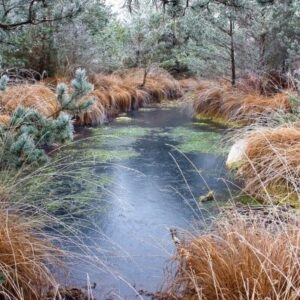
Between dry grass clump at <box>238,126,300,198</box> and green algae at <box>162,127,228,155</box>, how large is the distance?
1351mm

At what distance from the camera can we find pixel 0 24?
2662mm

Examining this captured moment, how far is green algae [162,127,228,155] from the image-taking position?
Answer: 6.41 m

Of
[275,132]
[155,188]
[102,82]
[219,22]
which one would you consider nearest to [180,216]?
[155,188]

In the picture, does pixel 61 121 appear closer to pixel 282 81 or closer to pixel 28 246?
pixel 28 246

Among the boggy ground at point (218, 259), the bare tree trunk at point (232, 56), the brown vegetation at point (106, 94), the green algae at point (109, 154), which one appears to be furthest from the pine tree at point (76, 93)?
the bare tree trunk at point (232, 56)

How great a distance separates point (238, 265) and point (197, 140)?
200 inches

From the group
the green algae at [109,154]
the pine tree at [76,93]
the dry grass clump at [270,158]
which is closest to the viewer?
the pine tree at [76,93]

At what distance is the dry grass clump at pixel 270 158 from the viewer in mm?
4133

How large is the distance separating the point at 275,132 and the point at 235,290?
2.79 meters

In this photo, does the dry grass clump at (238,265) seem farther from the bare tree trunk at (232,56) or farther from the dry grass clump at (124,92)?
the bare tree trunk at (232,56)

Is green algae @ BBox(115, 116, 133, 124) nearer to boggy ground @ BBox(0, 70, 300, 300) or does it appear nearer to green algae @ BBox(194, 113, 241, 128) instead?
green algae @ BBox(194, 113, 241, 128)

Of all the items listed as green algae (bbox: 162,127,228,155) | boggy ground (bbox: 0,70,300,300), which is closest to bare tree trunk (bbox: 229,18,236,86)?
green algae (bbox: 162,127,228,155)

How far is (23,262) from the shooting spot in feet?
7.50

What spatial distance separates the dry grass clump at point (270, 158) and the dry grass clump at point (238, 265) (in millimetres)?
1624
